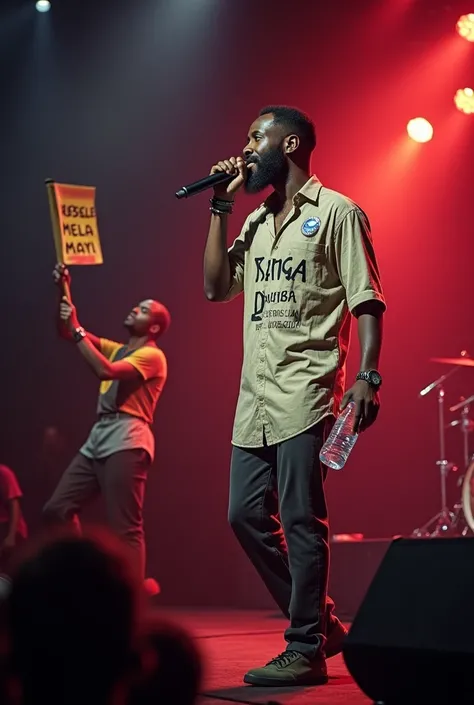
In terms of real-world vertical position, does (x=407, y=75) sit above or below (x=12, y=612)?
above

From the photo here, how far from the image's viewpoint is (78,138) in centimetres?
841

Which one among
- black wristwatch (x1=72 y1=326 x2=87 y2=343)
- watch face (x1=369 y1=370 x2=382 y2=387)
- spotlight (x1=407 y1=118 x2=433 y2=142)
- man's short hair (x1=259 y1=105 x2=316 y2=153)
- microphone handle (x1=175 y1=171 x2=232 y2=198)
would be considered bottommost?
watch face (x1=369 y1=370 x2=382 y2=387)

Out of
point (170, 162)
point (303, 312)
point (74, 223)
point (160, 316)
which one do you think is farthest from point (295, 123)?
point (170, 162)

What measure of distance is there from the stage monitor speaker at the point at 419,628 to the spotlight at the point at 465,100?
685 centimetres

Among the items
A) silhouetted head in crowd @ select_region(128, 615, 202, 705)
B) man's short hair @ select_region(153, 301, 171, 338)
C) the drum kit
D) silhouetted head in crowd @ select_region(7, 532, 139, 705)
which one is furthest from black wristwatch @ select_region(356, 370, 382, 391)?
the drum kit

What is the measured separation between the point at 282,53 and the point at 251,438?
18.0 ft

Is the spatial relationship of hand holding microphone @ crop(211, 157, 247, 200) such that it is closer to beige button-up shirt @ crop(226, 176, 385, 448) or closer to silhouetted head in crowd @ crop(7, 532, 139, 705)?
beige button-up shirt @ crop(226, 176, 385, 448)

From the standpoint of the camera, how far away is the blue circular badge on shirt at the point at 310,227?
12.2ft

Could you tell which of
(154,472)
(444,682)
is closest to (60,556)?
(444,682)

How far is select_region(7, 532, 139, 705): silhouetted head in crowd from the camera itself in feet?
4.55

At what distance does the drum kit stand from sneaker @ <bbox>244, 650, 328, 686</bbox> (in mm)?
4818

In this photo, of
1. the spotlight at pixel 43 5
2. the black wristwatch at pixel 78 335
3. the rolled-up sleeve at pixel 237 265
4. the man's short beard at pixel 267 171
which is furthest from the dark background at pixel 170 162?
the man's short beard at pixel 267 171

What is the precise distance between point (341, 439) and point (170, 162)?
5366mm

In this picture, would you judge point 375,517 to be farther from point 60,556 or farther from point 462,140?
point 60,556
